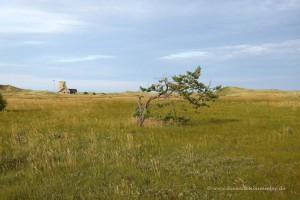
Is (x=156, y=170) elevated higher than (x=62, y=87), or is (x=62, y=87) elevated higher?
(x=62, y=87)

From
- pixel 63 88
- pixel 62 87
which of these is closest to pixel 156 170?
pixel 63 88

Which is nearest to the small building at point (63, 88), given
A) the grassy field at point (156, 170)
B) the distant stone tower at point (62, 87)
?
the distant stone tower at point (62, 87)

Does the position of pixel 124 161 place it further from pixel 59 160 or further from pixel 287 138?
pixel 287 138

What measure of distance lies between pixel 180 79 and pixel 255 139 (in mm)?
7804

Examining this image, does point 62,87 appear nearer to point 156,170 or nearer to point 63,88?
point 63,88

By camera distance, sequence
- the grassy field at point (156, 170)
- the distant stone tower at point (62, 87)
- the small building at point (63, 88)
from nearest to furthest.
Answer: the grassy field at point (156, 170) → the small building at point (63, 88) → the distant stone tower at point (62, 87)

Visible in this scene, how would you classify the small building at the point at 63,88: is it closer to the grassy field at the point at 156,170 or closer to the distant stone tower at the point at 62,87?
the distant stone tower at the point at 62,87

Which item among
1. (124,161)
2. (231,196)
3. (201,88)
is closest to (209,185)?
(231,196)

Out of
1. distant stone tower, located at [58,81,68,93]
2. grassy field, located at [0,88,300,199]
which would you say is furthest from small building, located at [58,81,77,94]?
grassy field, located at [0,88,300,199]

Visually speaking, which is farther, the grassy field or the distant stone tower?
the distant stone tower

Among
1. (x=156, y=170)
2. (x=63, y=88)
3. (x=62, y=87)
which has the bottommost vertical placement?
(x=156, y=170)

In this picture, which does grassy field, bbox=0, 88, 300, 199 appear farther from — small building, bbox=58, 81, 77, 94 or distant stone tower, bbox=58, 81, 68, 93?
distant stone tower, bbox=58, 81, 68, 93

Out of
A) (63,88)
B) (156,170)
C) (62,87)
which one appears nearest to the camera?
(156,170)

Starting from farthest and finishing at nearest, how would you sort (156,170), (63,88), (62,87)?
(62,87)
(63,88)
(156,170)
